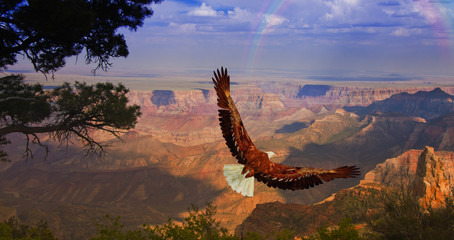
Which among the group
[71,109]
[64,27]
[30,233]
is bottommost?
[30,233]

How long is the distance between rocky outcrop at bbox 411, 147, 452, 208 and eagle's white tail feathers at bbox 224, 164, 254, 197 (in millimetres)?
29475

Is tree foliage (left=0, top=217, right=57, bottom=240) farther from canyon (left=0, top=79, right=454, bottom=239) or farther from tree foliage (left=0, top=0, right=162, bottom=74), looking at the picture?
canyon (left=0, top=79, right=454, bottom=239)

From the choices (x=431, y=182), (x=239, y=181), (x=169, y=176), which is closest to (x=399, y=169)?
(x=431, y=182)

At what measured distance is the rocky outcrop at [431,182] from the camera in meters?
30.1

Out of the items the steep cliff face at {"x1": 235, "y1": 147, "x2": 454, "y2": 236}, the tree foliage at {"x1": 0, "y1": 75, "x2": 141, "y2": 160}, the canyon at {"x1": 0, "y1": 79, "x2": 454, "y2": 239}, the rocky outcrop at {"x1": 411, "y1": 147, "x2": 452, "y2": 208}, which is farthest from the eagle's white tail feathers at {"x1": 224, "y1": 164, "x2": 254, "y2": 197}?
the canyon at {"x1": 0, "y1": 79, "x2": 454, "y2": 239}

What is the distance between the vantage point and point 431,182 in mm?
30703

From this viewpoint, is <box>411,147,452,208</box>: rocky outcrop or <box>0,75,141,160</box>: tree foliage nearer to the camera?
<box>0,75,141,160</box>: tree foliage

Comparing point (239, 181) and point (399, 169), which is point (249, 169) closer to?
point (239, 181)

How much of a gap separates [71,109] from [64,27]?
916 centimetres

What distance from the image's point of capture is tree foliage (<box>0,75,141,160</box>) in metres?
18.2

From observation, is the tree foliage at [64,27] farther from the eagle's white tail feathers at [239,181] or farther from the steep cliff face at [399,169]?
the steep cliff face at [399,169]

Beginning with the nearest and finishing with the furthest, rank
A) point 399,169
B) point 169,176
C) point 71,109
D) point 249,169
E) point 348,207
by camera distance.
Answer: point 249,169 < point 71,109 < point 348,207 < point 399,169 < point 169,176

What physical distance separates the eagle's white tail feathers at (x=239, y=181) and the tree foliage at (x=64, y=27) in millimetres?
7603

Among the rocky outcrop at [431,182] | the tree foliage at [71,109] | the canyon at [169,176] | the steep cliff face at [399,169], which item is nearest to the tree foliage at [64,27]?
the tree foliage at [71,109]
